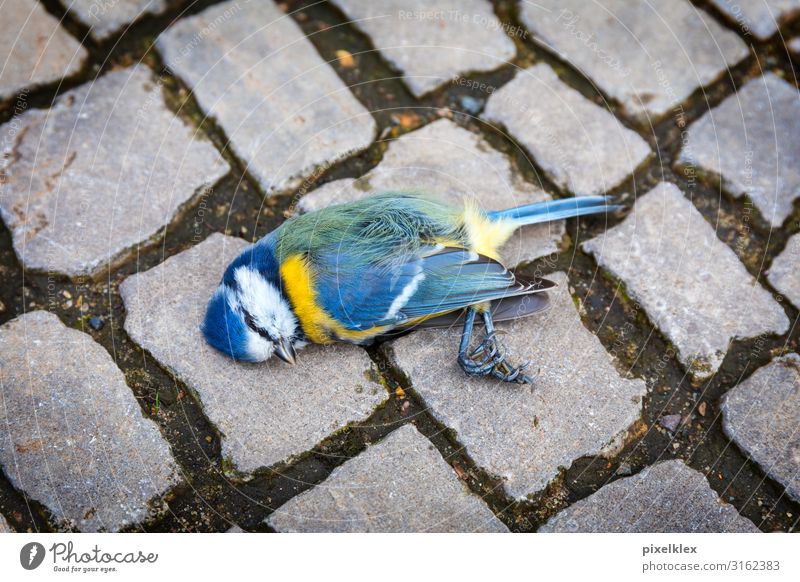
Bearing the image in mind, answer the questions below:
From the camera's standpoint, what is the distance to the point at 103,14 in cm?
317

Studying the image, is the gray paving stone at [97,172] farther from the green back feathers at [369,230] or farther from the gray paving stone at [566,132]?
the gray paving stone at [566,132]

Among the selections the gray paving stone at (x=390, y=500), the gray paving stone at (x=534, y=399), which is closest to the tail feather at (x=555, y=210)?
the gray paving stone at (x=534, y=399)

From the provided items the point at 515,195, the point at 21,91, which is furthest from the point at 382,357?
the point at 21,91

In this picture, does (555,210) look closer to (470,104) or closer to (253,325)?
(470,104)

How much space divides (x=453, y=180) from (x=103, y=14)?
164cm

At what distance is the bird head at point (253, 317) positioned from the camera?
2346mm

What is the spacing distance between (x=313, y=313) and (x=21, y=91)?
1.62 metres

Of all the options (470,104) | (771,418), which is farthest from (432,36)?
(771,418)

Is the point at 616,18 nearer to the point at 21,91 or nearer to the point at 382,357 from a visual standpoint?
the point at 382,357

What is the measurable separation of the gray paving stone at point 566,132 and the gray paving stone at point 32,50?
1.71 m

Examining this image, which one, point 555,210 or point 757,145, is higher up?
point 555,210

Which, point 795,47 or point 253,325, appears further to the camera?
point 795,47

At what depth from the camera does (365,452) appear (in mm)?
2295

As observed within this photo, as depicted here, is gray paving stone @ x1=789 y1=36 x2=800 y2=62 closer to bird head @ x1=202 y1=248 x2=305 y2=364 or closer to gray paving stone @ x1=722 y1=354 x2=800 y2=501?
gray paving stone @ x1=722 y1=354 x2=800 y2=501
